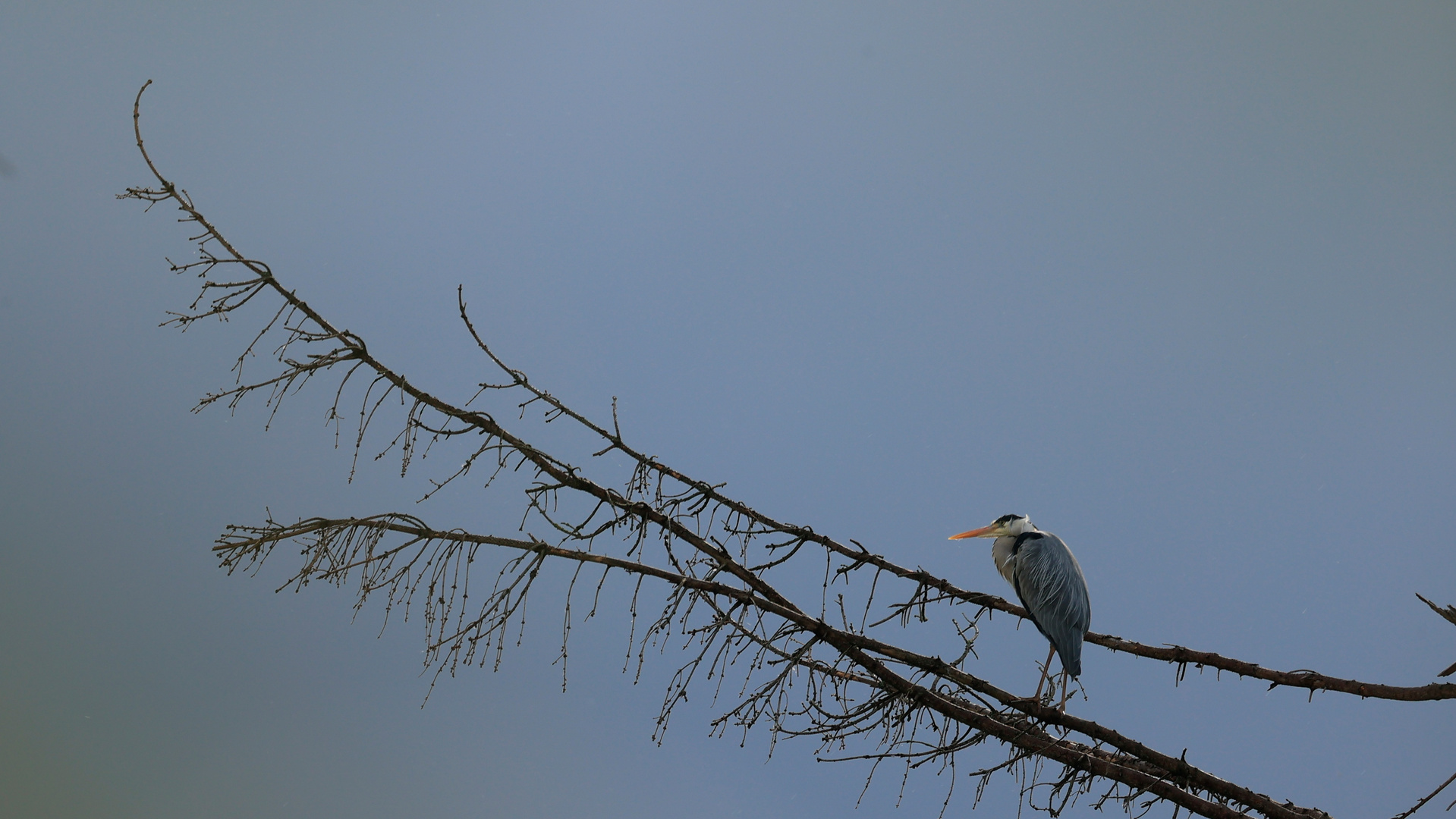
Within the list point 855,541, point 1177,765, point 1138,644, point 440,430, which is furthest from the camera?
point 1138,644

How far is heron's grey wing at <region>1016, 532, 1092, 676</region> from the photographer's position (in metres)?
2.46

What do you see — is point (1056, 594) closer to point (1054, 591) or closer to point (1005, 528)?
point (1054, 591)

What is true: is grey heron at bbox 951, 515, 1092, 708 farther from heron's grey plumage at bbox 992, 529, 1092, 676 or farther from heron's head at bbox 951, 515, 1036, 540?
heron's head at bbox 951, 515, 1036, 540

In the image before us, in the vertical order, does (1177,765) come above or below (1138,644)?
below

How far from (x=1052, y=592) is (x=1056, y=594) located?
1 cm

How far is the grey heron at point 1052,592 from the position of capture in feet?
8.05

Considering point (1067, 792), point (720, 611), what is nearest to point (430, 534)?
point (720, 611)

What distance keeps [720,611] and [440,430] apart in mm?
573

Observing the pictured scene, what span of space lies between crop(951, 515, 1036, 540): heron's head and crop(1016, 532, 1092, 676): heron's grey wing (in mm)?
303

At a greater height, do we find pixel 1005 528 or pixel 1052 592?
pixel 1005 528

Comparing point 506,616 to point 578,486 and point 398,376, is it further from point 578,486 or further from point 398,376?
point 398,376

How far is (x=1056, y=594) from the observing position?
2523mm

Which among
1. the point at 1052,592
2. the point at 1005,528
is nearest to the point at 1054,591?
the point at 1052,592

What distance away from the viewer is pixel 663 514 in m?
1.64
